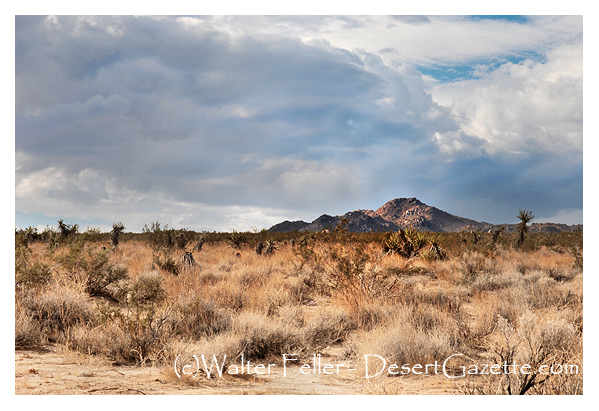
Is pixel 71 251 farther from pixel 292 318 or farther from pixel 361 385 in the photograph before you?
pixel 361 385

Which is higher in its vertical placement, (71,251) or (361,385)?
(71,251)

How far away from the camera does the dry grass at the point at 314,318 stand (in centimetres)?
545

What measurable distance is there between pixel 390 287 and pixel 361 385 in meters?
4.15

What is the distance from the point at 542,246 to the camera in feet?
83.5

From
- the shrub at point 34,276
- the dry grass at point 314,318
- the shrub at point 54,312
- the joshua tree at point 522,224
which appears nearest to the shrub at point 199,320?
the dry grass at point 314,318

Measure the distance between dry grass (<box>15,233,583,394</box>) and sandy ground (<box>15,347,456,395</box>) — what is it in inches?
6.8

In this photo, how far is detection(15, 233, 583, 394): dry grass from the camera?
5445 mm

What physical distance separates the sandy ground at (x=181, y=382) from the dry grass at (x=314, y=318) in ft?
0.57

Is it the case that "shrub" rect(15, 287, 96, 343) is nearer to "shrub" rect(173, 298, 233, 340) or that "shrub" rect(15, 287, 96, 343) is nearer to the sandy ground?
the sandy ground

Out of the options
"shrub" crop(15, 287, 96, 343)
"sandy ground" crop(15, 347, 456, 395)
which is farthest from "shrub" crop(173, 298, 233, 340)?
"shrub" crop(15, 287, 96, 343)

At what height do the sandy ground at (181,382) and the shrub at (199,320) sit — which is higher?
the shrub at (199,320)

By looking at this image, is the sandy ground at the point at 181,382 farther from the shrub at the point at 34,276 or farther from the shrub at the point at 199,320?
the shrub at the point at 34,276
